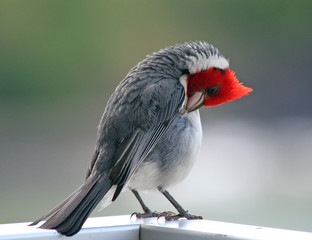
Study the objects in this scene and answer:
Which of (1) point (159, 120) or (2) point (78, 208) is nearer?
(2) point (78, 208)

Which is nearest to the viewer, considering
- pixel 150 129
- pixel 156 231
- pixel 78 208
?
pixel 156 231

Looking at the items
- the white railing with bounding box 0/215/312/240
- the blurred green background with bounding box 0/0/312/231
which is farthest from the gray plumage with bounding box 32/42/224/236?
the blurred green background with bounding box 0/0/312/231

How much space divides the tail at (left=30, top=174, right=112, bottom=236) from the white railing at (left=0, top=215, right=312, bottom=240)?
0.02m

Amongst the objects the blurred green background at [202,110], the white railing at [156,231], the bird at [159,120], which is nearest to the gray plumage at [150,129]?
the bird at [159,120]

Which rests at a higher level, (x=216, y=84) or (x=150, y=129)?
(x=216, y=84)

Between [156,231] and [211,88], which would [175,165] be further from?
[156,231]

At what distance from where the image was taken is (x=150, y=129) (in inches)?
73.5

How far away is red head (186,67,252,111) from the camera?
1989 millimetres

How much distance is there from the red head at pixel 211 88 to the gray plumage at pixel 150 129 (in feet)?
0.11

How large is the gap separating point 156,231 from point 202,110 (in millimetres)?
7406

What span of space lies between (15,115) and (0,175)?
2.31 m

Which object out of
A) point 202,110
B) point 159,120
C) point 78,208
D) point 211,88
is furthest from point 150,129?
point 202,110

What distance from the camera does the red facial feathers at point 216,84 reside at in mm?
1987

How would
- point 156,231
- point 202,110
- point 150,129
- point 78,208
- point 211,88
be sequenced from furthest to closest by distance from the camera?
point 202,110, point 211,88, point 150,129, point 78,208, point 156,231
